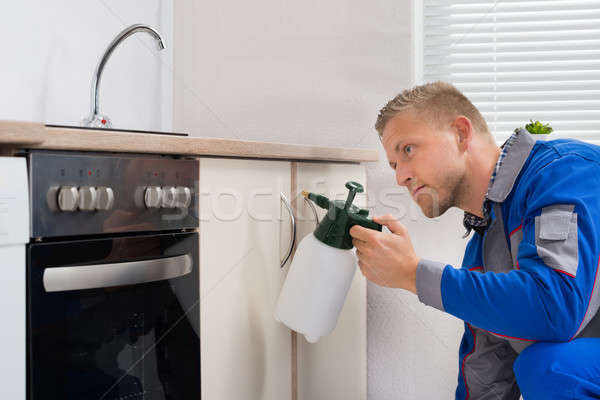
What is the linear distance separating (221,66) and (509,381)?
1.28 metres

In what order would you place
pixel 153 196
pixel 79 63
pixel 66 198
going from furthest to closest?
1. pixel 79 63
2. pixel 153 196
3. pixel 66 198

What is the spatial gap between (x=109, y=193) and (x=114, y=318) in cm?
19

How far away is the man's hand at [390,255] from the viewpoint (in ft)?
3.10

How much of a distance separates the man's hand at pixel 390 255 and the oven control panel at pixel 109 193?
341 millimetres

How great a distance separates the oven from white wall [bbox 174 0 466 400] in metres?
0.82

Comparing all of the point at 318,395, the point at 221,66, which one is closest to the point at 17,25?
the point at 221,66

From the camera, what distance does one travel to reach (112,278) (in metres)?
0.73

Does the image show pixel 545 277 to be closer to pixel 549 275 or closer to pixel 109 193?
pixel 549 275

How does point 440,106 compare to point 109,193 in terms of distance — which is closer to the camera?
point 109,193

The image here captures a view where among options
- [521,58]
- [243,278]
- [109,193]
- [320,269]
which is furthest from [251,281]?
[521,58]

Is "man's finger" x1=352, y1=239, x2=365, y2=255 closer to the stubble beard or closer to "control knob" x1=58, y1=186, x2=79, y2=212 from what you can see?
the stubble beard

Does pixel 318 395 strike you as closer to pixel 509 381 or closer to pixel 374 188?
pixel 509 381

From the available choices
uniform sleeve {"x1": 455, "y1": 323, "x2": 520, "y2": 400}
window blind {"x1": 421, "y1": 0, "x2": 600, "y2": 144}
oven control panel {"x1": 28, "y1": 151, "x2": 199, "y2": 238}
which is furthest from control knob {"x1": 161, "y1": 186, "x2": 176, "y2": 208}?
window blind {"x1": 421, "y1": 0, "x2": 600, "y2": 144}

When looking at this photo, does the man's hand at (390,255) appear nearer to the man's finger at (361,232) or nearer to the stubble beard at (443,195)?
the man's finger at (361,232)
